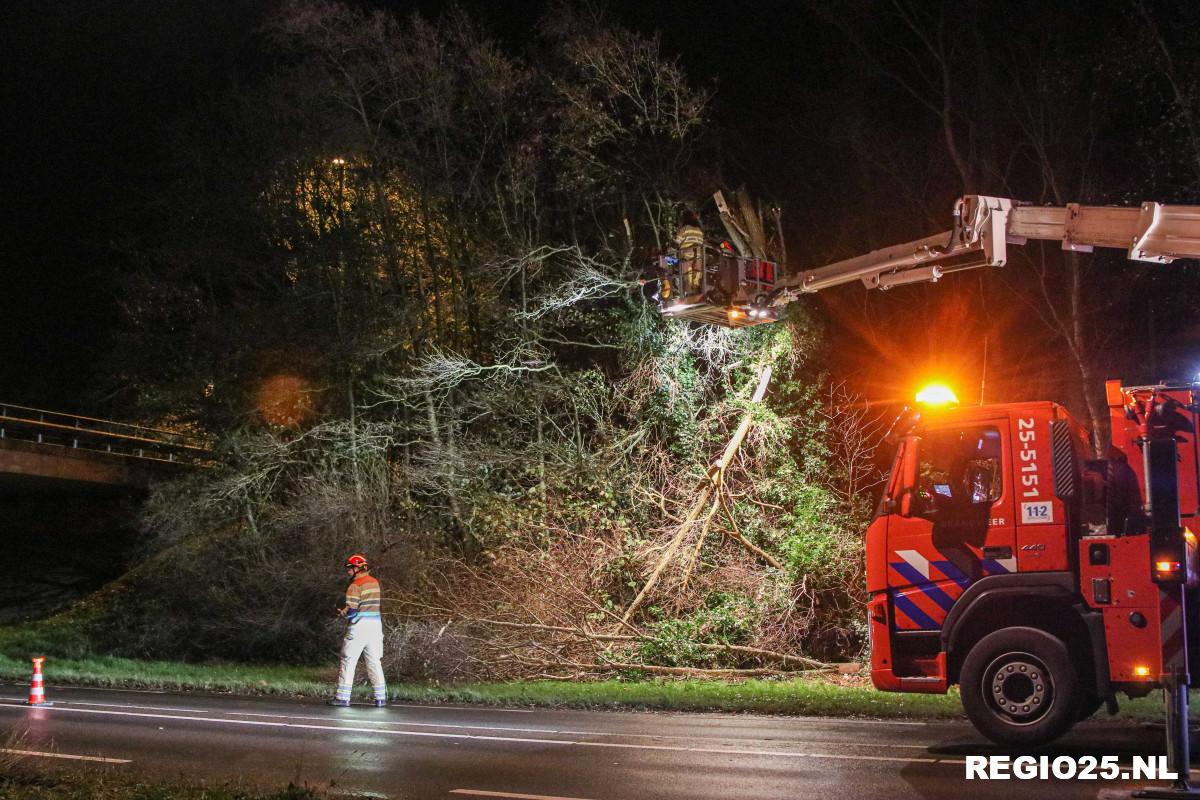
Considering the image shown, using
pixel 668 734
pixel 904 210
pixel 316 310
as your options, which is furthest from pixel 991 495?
pixel 316 310

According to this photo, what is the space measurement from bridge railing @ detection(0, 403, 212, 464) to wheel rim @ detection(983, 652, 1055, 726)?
2328cm

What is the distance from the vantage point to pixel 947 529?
362 inches

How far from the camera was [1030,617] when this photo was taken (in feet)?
28.9

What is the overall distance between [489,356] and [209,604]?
24.6 feet

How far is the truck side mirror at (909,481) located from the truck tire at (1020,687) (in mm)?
1177

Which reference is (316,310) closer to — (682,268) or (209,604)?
(209,604)

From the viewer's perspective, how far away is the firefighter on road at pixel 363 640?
13430 millimetres

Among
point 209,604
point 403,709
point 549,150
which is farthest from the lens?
point 209,604

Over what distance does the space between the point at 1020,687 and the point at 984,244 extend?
3.70 meters

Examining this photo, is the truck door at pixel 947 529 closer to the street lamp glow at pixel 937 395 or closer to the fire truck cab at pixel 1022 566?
the fire truck cab at pixel 1022 566

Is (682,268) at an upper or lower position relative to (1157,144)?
lower

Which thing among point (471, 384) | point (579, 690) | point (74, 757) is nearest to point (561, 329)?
point (471, 384)

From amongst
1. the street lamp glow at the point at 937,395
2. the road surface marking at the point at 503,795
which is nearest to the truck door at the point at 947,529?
the street lamp glow at the point at 937,395

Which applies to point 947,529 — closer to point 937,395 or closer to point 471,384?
point 937,395
